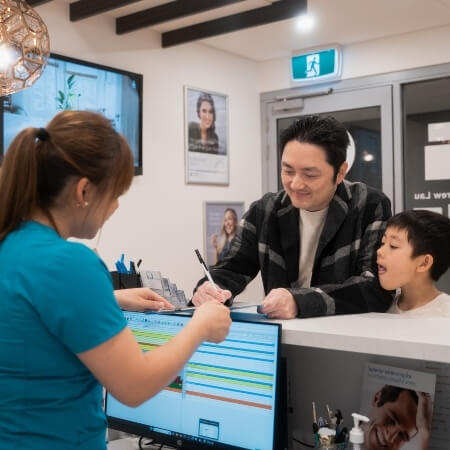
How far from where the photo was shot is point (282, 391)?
129 cm

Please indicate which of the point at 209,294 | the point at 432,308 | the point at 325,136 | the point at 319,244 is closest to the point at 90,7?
the point at 325,136

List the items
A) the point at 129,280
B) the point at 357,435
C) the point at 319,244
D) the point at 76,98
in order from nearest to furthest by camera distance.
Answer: the point at 357,435 < the point at 319,244 < the point at 129,280 < the point at 76,98

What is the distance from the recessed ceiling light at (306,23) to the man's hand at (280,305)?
8.72 feet

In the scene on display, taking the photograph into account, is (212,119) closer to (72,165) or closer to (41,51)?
(41,51)

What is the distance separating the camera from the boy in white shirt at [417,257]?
1527 mm

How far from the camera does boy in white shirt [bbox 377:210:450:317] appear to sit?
153 centimetres

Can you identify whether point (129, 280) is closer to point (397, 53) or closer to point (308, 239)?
point (308, 239)

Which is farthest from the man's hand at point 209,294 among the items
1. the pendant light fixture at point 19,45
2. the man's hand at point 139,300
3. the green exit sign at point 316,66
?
the green exit sign at point 316,66

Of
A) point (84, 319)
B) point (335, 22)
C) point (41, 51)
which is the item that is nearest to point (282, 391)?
point (84, 319)

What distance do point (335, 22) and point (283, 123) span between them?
1002mm

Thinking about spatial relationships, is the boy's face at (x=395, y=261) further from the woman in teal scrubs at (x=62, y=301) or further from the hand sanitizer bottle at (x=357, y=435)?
the woman in teal scrubs at (x=62, y=301)

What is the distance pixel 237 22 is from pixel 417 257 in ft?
7.75

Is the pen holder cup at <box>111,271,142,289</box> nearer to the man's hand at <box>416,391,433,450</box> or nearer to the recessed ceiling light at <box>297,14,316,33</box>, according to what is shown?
the man's hand at <box>416,391,433,450</box>

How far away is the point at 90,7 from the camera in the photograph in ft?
10.5
